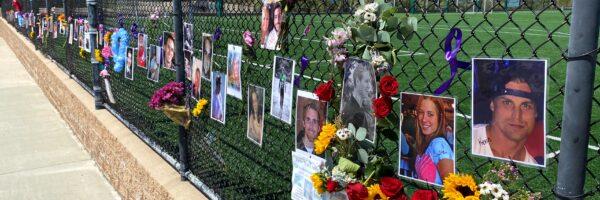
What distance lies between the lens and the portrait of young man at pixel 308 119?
2.16 m

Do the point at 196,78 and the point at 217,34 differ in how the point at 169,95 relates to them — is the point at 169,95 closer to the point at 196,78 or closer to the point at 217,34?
→ the point at 196,78

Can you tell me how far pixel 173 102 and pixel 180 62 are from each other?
249mm

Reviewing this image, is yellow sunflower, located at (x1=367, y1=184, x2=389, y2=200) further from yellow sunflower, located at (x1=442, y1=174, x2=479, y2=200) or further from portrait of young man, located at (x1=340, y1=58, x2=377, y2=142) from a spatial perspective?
yellow sunflower, located at (x1=442, y1=174, x2=479, y2=200)

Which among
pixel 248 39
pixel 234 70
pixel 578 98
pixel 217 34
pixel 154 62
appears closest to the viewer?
pixel 578 98

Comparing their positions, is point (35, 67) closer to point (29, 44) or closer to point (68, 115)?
point (29, 44)

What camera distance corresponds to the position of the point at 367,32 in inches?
70.6

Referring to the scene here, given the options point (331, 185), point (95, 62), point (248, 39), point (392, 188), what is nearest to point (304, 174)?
point (331, 185)

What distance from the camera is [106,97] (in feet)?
19.3

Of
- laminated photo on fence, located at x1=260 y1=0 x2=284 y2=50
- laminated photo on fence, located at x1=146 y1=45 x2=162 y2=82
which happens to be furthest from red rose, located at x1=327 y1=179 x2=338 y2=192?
laminated photo on fence, located at x1=146 y1=45 x2=162 y2=82

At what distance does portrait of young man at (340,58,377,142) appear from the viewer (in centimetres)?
187

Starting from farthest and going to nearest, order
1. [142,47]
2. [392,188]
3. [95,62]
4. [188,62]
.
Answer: [95,62] < [142,47] < [188,62] < [392,188]

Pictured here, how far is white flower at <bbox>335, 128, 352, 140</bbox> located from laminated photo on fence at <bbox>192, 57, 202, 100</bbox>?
158 centimetres

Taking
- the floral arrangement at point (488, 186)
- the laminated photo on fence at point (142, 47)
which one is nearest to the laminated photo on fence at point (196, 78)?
the laminated photo on fence at point (142, 47)

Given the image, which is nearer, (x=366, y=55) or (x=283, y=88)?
(x=366, y=55)
